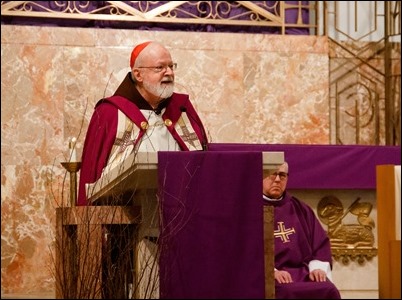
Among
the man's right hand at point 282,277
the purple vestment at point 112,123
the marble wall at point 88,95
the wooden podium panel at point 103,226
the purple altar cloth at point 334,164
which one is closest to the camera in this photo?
the wooden podium panel at point 103,226

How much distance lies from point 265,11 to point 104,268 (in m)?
5.07

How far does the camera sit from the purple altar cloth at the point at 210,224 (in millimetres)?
4512

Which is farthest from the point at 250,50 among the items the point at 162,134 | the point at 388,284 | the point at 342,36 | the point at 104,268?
the point at 388,284

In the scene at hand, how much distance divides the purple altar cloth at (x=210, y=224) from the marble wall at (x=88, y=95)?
419cm

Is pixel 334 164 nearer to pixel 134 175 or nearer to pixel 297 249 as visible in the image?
pixel 297 249

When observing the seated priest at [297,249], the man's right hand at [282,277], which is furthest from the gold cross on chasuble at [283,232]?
the man's right hand at [282,277]

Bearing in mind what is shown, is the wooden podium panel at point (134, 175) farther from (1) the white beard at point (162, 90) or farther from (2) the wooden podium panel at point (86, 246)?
(1) the white beard at point (162, 90)

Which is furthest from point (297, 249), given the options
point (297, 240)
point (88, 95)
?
point (88, 95)

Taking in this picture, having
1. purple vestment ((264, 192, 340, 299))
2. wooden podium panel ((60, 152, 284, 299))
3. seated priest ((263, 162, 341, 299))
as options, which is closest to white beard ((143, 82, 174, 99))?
seated priest ((263, 162, 341, 299))

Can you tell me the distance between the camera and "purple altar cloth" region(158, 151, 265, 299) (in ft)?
14.8

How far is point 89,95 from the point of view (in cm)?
913

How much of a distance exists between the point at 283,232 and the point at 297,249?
0.50 feet

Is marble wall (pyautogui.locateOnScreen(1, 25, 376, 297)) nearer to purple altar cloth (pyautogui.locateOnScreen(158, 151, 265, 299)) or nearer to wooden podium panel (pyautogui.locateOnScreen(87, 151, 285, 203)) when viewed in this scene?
wooden podium panel (pyautogui.locateOnScreen(87, 151, 285, 203))

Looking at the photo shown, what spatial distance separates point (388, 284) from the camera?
13.5ft
